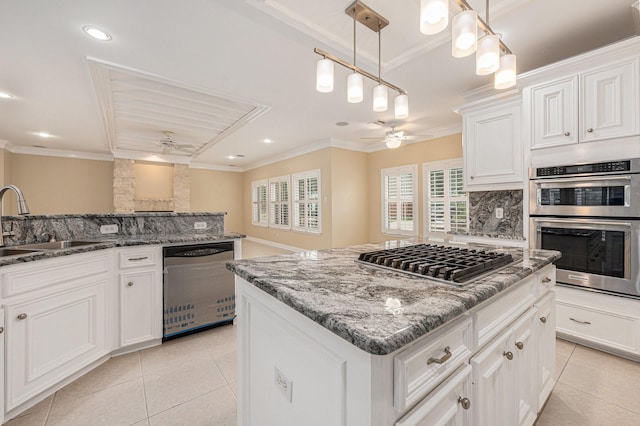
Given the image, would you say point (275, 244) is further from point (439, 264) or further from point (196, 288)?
point (439, 264)

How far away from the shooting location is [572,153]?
2.35 m

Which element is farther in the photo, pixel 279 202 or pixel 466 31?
pixel 279 202

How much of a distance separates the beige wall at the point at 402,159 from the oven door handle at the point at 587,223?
2.34 m

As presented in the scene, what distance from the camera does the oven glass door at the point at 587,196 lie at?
82.3 inches

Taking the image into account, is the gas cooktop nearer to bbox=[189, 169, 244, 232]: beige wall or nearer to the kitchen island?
the kitchen island

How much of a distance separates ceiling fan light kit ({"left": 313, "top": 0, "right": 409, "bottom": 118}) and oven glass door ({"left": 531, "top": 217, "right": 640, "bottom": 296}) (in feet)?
5.94

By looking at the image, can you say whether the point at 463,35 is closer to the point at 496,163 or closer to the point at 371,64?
the point at 371,64

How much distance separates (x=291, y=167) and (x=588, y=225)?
18.6 feet

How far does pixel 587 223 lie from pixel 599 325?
84 centimetres

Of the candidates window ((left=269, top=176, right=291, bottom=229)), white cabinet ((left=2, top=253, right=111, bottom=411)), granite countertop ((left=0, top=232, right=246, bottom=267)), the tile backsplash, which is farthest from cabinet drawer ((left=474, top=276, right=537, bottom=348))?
window ((left=269, top=176, right=291, bottom=229))

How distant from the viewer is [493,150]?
3084mm

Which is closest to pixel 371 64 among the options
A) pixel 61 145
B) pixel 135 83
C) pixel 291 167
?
pixel 135 83

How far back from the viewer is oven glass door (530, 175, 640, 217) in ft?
6.86

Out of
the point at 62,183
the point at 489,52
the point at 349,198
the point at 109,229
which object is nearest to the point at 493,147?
the point at 489,52
